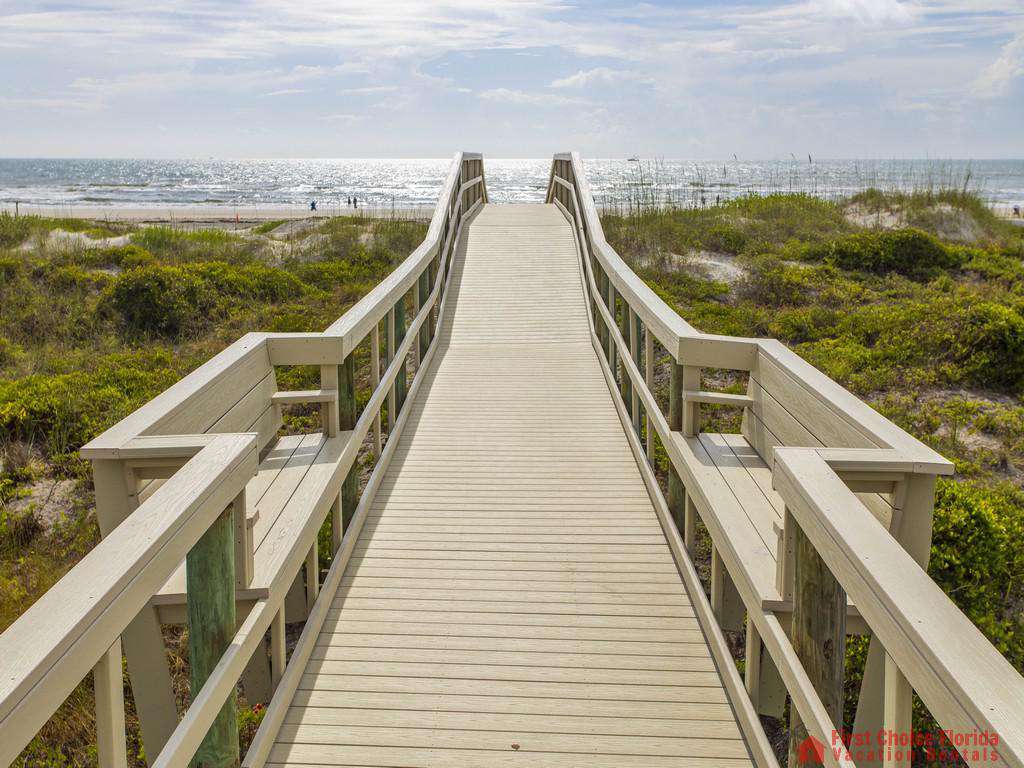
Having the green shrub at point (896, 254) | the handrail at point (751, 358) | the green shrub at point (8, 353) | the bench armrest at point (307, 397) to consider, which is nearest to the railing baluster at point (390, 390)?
the bench armrest at point (307, 397)

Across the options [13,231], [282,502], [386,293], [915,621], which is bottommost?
[282,502]

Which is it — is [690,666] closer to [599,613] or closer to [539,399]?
[599,613]

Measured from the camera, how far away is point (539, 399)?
6.84 metres

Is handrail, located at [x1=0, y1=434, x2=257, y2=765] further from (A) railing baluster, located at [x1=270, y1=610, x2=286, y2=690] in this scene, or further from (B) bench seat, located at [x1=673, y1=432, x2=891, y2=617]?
(B) bench seat, located at [x1=673, y1=432, x2=891, y2=617]

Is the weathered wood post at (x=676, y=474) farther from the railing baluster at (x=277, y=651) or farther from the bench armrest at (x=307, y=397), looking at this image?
the railing baluster at (x=277, y=651)

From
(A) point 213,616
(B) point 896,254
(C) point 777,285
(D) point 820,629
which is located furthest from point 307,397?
(B) point 896,254

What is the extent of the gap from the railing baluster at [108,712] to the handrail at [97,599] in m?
0.07

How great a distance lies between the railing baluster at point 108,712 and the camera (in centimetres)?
162

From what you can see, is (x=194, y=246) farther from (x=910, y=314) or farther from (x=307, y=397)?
(x=307, y=397)

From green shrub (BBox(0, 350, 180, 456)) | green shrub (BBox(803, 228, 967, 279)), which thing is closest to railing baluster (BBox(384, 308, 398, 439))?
green shrub (BBox(0, 350, 180, 456))

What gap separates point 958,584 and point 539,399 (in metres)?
3.31

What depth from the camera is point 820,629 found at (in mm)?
2277

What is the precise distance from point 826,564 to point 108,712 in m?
1.70

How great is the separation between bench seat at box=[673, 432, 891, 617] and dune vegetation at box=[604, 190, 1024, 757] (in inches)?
47.9
